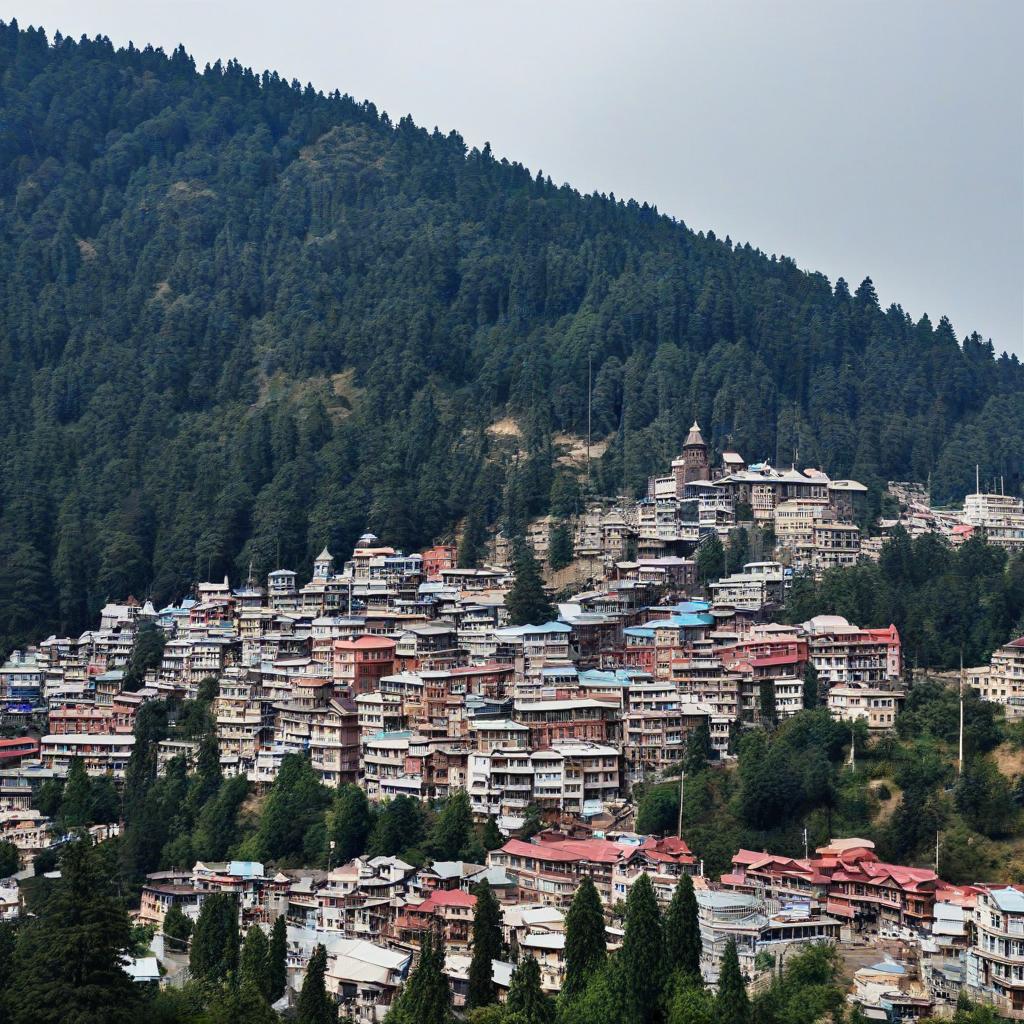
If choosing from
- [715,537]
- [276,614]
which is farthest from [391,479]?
[715,537]

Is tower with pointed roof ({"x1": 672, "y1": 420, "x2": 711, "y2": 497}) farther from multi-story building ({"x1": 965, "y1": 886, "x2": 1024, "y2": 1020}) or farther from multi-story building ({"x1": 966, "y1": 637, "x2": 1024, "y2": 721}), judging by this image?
multi-story building ({"x1": 965, "y1": 886, "x2": 1024, "y2": 1020})

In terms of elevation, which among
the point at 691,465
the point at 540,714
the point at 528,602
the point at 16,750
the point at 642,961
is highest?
the point at 691,465

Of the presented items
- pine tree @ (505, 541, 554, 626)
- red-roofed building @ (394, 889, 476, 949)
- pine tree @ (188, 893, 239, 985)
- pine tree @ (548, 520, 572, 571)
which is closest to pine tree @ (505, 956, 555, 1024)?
red-roofed building @ (394, 889, 476, 949)

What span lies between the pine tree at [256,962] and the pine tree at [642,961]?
324 inches

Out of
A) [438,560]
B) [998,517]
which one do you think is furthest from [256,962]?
[998,517]

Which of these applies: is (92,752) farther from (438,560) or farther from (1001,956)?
(1001,956)

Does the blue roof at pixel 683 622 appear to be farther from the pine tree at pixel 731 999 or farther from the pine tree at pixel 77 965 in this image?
the pine tree at pixel 77 965

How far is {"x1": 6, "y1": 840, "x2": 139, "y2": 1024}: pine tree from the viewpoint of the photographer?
36750mm

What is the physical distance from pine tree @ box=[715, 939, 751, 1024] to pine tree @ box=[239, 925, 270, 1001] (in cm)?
1036

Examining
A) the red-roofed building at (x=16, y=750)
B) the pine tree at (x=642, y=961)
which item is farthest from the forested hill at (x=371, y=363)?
the pine tree at (x=642, y=961)

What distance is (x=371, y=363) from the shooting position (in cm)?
8550

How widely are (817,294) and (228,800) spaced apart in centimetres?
4980

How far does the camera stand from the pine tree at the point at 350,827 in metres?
49.7

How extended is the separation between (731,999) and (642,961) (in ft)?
8.35
